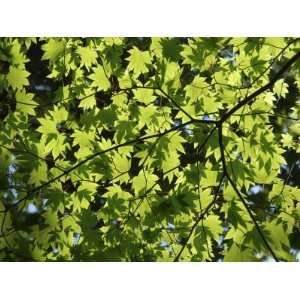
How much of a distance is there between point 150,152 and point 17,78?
2.52ft

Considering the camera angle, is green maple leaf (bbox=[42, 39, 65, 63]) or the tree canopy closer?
the tree canopy

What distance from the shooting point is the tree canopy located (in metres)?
1.97

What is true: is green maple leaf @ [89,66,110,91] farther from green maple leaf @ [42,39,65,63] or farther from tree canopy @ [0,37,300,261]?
→ green maple leaf @ [42,39,65,63]

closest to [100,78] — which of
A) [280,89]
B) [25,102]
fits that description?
[25,102]

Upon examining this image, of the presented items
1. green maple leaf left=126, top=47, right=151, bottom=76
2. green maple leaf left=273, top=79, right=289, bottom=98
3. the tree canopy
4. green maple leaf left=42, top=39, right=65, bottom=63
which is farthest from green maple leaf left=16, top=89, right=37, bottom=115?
green maple leaf left=273, top=79, right=289, bottom=98

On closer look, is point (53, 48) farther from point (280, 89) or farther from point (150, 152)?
point (280, 89)

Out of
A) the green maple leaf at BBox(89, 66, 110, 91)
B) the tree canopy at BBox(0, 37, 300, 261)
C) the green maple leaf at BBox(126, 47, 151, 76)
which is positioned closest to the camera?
the tree canopy at BBox(0, 37, 300, 261)

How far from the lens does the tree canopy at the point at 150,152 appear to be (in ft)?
6.47

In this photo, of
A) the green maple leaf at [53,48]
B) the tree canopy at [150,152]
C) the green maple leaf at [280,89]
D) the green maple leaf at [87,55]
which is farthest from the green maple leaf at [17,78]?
the green maple leaf at [280,89]

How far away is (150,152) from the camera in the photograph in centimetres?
205

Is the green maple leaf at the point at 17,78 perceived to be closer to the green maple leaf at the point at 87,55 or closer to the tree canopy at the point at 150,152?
the tree canopy at the point at 150,152

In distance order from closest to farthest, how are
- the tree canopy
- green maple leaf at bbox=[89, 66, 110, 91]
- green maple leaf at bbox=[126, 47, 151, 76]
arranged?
1. the tree canopy
2. green maple leaf at bbox=[126, 47, 151, 76]
3. green maple leaf at bbox=[89, 66, 110, 91]
